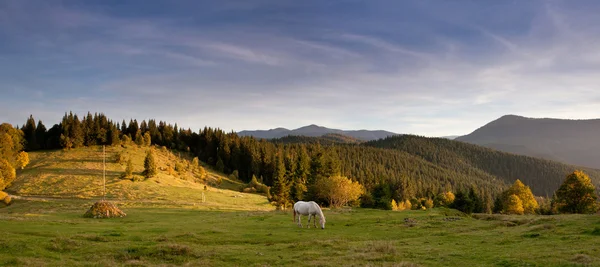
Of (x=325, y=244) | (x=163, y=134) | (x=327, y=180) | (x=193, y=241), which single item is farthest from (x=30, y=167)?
(x=325, y=244)

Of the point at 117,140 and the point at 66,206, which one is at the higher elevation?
the point at 117,140

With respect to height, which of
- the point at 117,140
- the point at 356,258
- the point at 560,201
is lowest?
the point at 560,201

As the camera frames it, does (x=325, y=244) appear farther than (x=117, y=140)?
No

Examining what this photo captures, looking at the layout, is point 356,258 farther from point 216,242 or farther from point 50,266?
point 50,266

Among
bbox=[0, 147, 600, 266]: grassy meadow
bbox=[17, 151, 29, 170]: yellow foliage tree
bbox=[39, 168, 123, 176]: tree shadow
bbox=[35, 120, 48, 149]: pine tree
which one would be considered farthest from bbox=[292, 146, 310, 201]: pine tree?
bbox=[35, 120, 48, 149]: pine tree

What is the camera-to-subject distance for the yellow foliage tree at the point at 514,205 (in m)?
82.5

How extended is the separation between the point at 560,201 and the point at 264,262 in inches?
2757

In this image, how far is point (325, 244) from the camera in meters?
23.7

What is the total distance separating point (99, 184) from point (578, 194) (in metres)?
102

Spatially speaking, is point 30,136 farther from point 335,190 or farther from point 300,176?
point 335,190

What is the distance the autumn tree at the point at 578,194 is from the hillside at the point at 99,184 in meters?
61.9

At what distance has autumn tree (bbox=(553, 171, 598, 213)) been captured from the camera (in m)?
62.4

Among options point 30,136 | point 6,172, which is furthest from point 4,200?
point 30,136

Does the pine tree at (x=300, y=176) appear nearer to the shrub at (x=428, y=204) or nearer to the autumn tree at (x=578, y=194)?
the autumn tree at (x=578, y=194)
